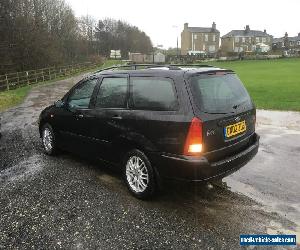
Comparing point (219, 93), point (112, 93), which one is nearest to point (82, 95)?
point (112, 93)

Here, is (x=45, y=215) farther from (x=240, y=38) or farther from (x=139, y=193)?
(x=240, y=38)

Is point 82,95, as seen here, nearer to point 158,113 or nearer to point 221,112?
point 158,113

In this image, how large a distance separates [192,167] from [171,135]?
0.47m

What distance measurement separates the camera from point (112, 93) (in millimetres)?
5246

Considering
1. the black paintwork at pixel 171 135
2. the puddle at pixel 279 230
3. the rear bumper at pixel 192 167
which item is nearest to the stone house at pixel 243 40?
the black paintwork at pixel 171 135

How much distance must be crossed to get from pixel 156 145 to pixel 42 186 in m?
2.14

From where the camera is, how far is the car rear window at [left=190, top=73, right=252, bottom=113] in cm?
425

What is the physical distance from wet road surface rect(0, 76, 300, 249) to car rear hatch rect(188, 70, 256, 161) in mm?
685

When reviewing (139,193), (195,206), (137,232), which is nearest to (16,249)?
(137,232)

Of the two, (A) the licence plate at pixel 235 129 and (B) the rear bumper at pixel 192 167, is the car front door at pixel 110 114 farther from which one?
(A) the licence plate at pixel 235 129

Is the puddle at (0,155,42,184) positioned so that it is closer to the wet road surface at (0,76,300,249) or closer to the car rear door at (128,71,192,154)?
the wet road surface at (0,76,300,249)

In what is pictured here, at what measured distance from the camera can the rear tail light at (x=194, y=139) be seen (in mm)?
4051

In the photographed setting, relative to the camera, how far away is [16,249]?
11.9 ft

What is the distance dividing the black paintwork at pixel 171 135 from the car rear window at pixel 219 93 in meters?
0.08
